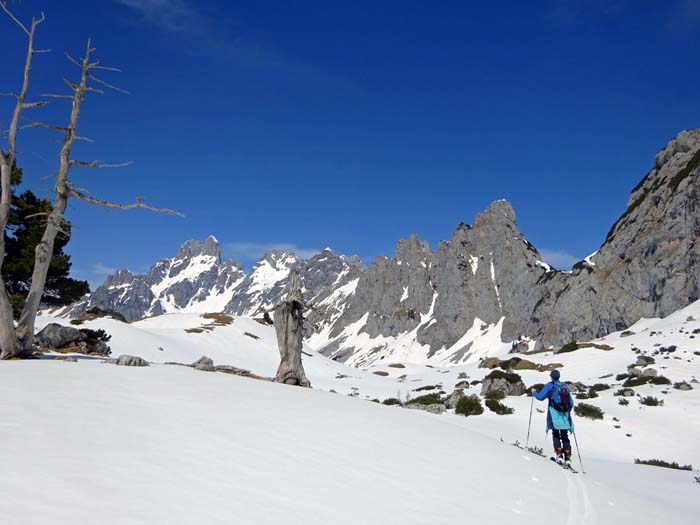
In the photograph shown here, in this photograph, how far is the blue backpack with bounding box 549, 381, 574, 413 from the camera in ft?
40.0

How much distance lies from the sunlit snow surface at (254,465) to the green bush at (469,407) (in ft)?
24.2

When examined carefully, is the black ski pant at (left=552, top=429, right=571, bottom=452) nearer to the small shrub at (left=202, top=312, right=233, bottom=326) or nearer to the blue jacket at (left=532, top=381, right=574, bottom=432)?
the blue jacket at (left=532, top=381, right=574, bottom=432)

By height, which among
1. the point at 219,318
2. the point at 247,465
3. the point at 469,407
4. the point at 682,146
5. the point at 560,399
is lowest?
the point at 247,465

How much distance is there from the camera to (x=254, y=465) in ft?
20.6

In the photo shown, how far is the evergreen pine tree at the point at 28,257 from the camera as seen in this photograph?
82.4 feet

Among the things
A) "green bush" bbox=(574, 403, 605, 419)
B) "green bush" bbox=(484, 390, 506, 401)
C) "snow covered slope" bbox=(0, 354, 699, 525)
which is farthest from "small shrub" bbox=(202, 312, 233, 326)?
"snow covered slope" bbox=(0, 354, 699, 525)

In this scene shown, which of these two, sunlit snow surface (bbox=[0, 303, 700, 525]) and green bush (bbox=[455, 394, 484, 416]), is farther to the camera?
green bush (bbox=[455, 394, 484, 416])

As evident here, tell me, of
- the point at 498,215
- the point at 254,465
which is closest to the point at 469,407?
the point at 254,465

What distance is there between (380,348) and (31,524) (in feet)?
619

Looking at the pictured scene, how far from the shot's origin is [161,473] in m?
5.21

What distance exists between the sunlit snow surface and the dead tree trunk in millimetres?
3468

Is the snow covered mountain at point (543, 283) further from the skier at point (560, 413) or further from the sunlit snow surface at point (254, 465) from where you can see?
the sunlit snow surface at point (254, 465)

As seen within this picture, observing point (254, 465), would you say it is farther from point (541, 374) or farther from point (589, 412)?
point (541, 374)

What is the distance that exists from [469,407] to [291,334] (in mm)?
10286
